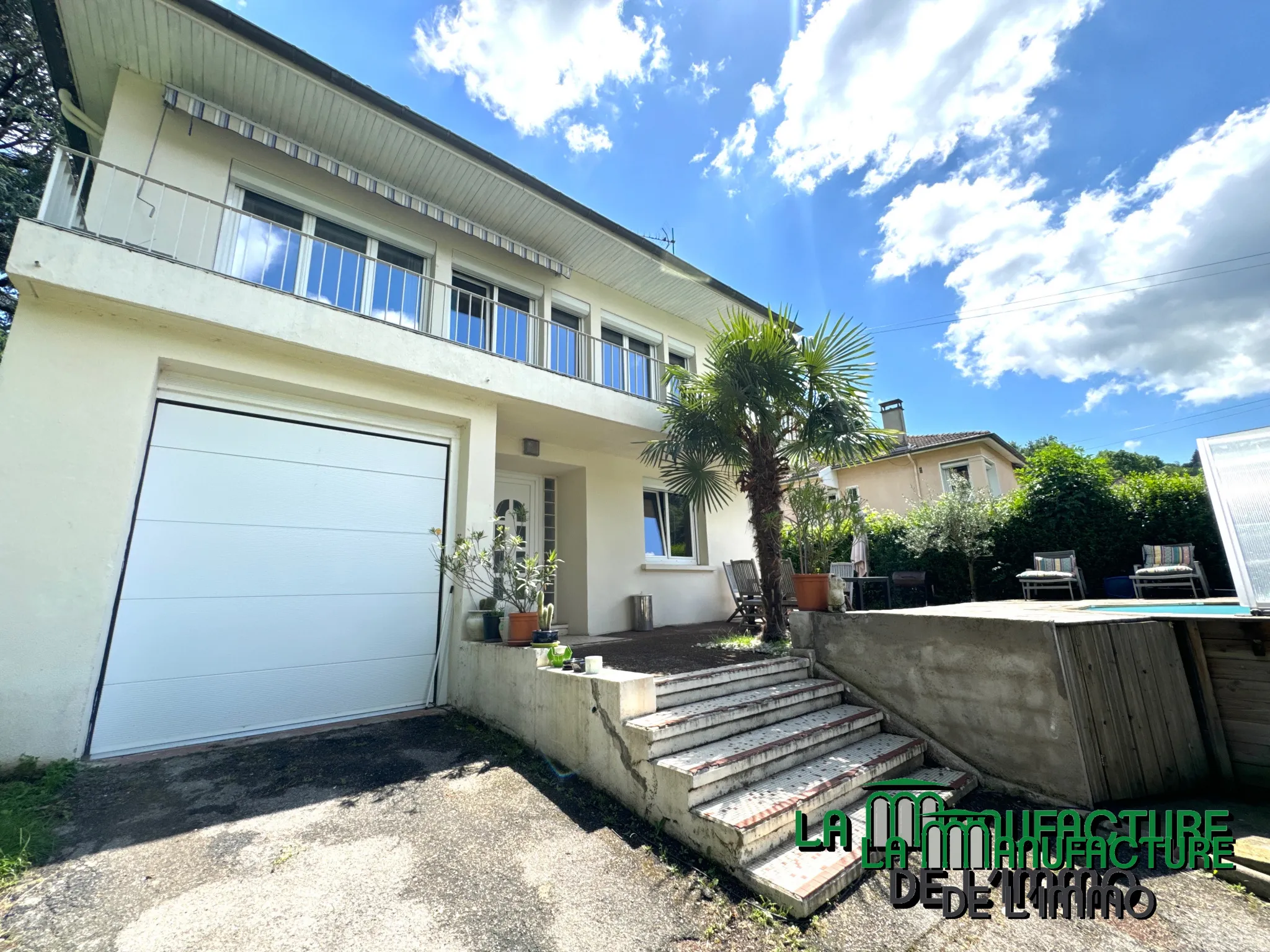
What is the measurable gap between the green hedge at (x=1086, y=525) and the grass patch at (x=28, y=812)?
882 centimetres

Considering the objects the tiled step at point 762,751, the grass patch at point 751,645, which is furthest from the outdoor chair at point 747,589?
the tiled step at point 762,751

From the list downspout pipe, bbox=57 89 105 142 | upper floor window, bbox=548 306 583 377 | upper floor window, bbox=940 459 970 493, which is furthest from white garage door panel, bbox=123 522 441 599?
upper floor window, bbox=940 459 970 493

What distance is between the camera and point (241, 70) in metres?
5.42

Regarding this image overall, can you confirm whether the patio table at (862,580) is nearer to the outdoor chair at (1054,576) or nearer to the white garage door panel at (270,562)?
the outdoor chair at (1054,576)

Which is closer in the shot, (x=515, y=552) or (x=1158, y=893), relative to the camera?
(x=1158, y=893)

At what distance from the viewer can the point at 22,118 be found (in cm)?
959

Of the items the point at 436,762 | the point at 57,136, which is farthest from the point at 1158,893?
the point at 57,136

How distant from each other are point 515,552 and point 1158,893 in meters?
8.00

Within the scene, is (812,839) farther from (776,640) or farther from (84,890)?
(84,890)

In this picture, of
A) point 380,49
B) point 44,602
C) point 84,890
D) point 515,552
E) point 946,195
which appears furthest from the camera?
point 946,195

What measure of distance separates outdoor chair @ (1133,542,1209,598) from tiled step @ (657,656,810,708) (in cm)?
627

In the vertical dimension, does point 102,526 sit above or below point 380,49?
below

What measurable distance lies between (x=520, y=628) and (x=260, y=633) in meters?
2.68

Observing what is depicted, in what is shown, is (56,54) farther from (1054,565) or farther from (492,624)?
(1054,565)
